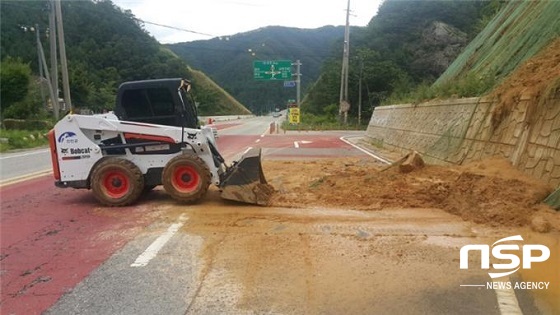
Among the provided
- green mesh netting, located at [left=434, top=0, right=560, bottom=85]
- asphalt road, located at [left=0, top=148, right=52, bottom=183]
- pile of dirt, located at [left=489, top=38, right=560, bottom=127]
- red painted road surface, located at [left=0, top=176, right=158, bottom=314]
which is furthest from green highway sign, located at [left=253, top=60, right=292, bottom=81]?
red painted road surface, located at [left=0, top=176, right=158, bottom=314]

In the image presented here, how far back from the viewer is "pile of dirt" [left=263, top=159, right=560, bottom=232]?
21.4 feet

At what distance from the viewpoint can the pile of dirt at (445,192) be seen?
21.4 feet

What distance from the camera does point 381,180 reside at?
9.42 m

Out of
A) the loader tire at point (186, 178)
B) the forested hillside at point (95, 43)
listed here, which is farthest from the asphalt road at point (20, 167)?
the forested hillside at point (95, 43)

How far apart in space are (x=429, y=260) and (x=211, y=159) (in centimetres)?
443

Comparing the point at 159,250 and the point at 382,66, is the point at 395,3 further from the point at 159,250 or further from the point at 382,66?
the point at 159,250

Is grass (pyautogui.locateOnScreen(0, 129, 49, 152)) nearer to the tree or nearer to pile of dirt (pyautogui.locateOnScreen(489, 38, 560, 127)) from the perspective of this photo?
the tree

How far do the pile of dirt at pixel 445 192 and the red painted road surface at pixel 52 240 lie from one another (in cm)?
277

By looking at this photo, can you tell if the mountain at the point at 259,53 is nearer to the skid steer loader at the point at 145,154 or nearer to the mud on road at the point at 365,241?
the skid steer loader at the point at 145,154

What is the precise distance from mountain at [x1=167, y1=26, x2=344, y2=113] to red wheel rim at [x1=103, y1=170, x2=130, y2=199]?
112 m

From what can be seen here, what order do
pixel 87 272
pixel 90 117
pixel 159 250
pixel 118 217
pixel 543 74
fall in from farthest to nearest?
pixel 543 74
pixel 90 117
pixel 118 217
pixel 159 250
pixel 87 272

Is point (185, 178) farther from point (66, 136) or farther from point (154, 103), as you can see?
point (66, 136)

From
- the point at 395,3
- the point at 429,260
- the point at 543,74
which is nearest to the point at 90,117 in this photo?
the point at 429,260

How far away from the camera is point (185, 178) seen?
8047 mm
